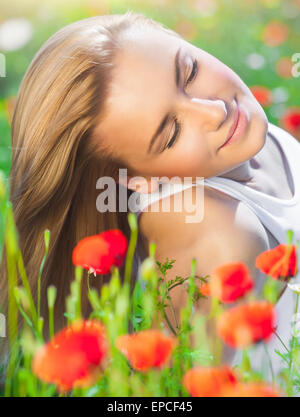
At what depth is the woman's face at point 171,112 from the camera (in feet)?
2.44

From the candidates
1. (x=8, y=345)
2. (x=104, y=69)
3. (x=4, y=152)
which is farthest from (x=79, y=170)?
(x=4, y=152)

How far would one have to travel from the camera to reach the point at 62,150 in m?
0.79

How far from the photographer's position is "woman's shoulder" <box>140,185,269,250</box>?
2.73 feet

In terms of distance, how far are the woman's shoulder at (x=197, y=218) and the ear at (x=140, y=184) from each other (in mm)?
33

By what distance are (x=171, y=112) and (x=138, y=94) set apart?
46 mm

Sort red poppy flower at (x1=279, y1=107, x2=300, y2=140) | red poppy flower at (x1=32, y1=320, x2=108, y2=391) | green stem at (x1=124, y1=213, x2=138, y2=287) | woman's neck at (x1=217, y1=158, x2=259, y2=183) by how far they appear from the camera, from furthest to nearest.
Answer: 1. red poppy flower at (x1=279, y1=107, x2=300, y2=140)
2. woman's neck at (x1=217, y1=158, x2=259, y2=183)
3. green stem at (x1=124, y1=213, x2=138, y2=287)
4. red poppy flower at (x1=32, y1=320, x2=108, y2=391)

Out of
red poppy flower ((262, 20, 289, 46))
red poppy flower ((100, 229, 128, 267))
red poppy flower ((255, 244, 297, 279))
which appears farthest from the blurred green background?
red poppy flower ((255, 244, 297, 279))

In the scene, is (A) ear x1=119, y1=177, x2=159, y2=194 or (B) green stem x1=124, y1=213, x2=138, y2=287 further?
(A) ear x1=119, y1=177, x2=159, y2=194

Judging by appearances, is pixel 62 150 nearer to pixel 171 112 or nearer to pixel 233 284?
pixel 171 112

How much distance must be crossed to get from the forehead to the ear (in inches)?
1.9

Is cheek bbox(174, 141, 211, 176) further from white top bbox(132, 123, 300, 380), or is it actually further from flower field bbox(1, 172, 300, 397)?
flower field bbox(1, 172, 300, 397)

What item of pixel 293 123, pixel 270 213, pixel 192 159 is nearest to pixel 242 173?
pixel 270 213

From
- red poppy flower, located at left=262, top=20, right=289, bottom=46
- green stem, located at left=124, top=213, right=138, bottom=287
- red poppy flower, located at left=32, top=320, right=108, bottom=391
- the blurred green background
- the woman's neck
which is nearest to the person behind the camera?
red poppy flower, located at left=32, top=320, right=108, bottom=391

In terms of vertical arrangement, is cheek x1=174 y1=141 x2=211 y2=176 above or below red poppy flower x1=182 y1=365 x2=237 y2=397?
above
